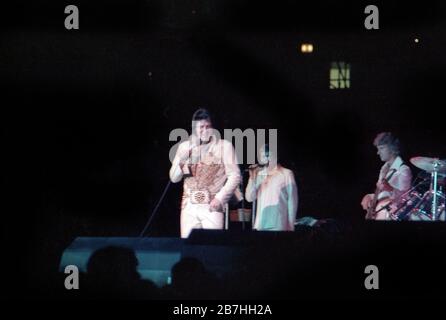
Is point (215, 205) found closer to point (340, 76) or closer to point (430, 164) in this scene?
point (340, 76)

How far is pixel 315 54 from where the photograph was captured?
8148 mm

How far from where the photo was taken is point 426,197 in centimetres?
805

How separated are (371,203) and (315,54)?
77 cm

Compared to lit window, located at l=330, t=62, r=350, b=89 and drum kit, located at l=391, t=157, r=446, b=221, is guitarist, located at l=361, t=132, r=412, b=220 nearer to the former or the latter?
drum kit, located at l=391, t=157, r=446, b=221

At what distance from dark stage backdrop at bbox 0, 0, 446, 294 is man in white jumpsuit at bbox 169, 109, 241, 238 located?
0.07m

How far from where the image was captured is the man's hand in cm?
820

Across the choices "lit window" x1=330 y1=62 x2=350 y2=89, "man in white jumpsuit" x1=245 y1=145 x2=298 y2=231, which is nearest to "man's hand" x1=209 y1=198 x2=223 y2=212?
"man in white jumpsuit" x1=245 y1=145 x2=298 y2=231

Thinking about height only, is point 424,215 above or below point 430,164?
below

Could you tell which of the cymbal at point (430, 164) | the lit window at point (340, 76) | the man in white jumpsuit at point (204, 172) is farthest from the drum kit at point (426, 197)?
the man in white jumpsuit at point (204, 172)

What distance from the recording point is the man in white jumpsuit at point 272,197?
26.9ft

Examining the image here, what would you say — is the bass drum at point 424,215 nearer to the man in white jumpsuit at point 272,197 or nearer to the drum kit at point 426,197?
the drum kit at point 426,197

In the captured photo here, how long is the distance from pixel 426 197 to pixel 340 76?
0.71 m

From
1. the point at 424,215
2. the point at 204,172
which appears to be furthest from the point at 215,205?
the point at 424,215
